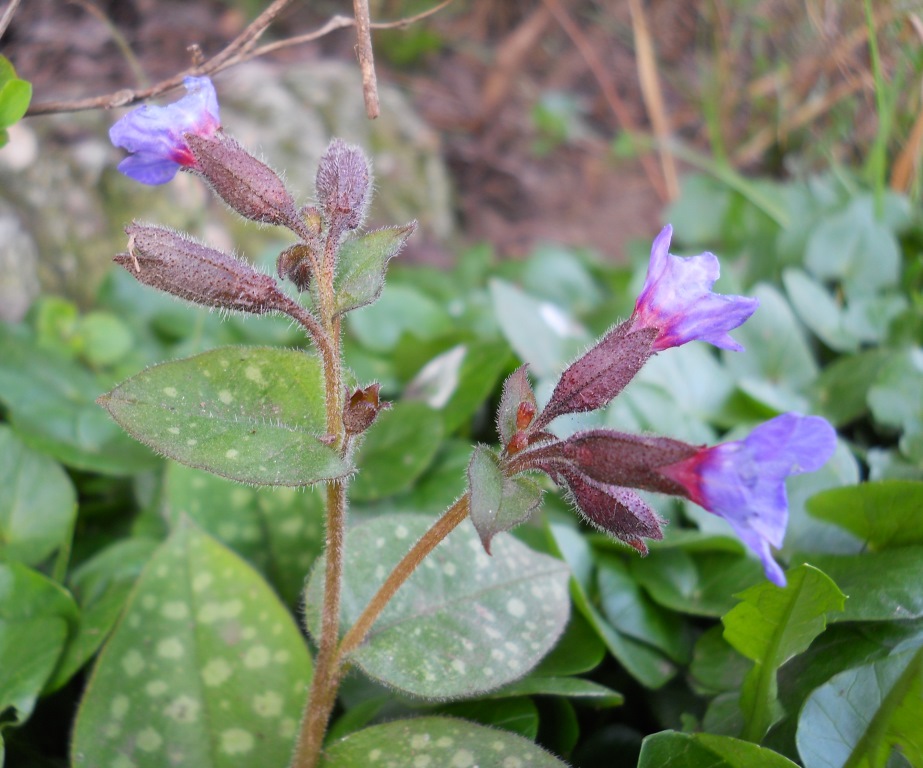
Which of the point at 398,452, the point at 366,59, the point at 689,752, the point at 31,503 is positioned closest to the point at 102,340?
the point at 31,503

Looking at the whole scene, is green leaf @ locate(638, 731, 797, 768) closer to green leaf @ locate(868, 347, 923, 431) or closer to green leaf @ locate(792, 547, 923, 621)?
green leaf @ locate(792, 547, 923, 621)

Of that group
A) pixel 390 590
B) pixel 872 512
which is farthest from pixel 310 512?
pixel 872 512

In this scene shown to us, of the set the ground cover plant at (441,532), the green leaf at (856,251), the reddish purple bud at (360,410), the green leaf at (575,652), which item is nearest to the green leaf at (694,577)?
the ground cover plant at (441,532)

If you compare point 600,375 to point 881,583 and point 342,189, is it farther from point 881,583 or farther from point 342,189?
point 881,583

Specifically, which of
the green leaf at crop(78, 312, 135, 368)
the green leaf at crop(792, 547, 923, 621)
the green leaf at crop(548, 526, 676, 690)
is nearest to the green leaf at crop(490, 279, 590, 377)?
the green leaf at crop(548, 526, 676, 690)

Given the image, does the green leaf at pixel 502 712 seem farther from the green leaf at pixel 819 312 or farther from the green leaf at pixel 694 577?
the green leaf at pixel 819 312

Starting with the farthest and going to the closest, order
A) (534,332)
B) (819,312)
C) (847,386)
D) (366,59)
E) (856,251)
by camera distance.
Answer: (856,251)
(819,312)
(534,332)
(847,386)
(366,59)
